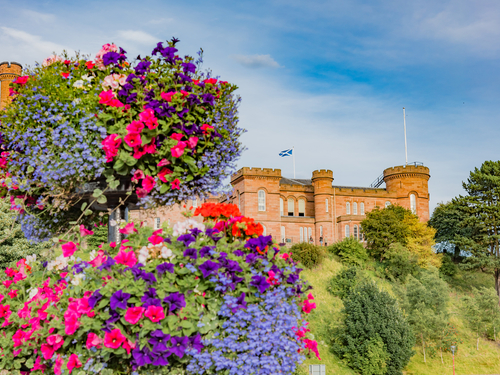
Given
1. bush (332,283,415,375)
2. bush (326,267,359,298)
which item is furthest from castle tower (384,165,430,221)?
bush (332,283,415,375)

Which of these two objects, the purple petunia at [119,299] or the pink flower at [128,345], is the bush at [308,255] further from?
the purple petunia at [119,299]

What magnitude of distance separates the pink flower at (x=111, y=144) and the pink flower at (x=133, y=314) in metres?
1.80

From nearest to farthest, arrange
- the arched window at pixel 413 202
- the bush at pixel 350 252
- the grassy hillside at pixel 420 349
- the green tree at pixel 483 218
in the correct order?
the grassy hillside at pixel 420 349
the bush at pixel 350 252
the green tree at pixel 483 218
the arched window at pixel 413 202

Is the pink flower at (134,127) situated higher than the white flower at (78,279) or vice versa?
the pink flower at (134,127)

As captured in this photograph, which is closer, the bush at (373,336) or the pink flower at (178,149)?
the pink flower at (178,149)

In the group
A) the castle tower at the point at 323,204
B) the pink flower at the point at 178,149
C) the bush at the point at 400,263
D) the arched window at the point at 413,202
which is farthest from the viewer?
the arched window at the point at 413,202

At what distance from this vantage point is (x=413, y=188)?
45812mm

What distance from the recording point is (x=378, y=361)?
18906 millimetres

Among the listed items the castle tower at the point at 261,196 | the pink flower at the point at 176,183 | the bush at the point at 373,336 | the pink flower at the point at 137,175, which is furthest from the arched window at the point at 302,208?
the pink flower at the point at 137,175

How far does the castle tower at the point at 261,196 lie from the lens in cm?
4072

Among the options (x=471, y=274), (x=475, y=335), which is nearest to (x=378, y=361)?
(x=475, y=335)

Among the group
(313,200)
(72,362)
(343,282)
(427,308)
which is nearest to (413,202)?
(313,200)

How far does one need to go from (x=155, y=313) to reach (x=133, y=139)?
6.20ft

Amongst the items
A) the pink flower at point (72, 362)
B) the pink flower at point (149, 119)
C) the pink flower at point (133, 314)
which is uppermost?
the pink flower at point (149, 119)
